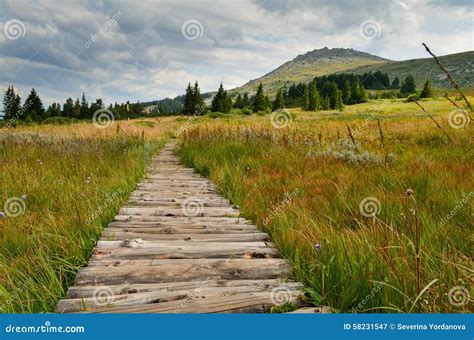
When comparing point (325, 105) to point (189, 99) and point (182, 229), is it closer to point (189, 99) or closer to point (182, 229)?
point (189, 99)

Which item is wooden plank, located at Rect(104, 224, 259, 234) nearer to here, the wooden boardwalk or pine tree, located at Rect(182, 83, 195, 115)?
the wooden boardwalk

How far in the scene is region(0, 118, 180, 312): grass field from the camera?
2.28 m

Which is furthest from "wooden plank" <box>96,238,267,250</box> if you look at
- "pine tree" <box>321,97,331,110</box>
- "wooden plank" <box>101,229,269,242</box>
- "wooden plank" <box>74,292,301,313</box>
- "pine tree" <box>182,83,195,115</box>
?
"pine tree" <box>321,97,331,110</box>

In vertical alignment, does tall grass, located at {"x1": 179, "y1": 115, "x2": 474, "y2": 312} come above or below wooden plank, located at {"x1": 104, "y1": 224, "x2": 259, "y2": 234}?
above

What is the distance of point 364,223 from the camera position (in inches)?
131

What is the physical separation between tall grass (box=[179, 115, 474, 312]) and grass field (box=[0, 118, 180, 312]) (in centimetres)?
168

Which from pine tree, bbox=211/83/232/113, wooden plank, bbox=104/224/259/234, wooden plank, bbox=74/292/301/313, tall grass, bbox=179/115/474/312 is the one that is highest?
pine tree, bbox=211/83/232/113

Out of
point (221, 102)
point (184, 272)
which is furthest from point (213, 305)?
point (221, 102)

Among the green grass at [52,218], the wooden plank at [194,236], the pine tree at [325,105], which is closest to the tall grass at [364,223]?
the wooden plank at [194,236]

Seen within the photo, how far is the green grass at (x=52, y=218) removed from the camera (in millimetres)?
2268

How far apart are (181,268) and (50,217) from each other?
4.59 feet

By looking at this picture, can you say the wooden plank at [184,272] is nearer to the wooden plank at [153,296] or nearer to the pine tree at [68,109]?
the wooden plank at [153,296]

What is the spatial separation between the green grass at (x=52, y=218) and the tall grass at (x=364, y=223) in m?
1.67

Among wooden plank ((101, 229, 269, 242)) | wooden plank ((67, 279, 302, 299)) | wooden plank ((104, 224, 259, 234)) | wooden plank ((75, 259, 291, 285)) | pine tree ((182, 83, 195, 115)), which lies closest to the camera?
wooden plank ((67, 279, 302, 299))
